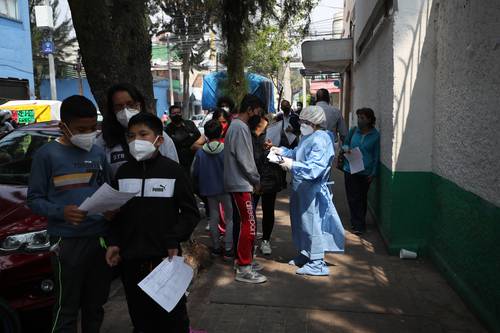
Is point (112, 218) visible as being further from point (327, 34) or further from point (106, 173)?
point (327, 34)

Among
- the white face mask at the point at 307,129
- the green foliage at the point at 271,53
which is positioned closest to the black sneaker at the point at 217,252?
the white face mask at the point at 307,129

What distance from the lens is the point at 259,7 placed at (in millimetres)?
8109

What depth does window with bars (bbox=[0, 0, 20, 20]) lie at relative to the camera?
17000 mm

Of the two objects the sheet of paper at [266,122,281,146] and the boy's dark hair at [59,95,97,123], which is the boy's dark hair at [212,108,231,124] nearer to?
the sheet of paper at [266,122,281,146]

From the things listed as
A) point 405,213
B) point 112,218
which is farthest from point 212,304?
point 405,213

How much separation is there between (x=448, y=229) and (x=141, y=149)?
3.29 m

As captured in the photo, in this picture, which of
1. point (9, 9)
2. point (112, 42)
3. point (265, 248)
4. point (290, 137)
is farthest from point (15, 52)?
point (265, 248)

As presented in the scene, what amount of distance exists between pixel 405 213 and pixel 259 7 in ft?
14.7

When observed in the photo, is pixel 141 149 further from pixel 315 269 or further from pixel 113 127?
pixel 315 269

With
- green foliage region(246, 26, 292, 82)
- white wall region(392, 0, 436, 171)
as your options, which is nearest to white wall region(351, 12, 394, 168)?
white wall region(392, 0, 436, 171)

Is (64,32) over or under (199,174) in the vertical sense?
over

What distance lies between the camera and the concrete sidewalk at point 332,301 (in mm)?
3854

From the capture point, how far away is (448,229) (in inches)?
184

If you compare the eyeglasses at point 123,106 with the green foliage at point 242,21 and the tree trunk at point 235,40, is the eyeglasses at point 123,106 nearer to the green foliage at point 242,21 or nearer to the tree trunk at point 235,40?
the green foliage at point 242,21
